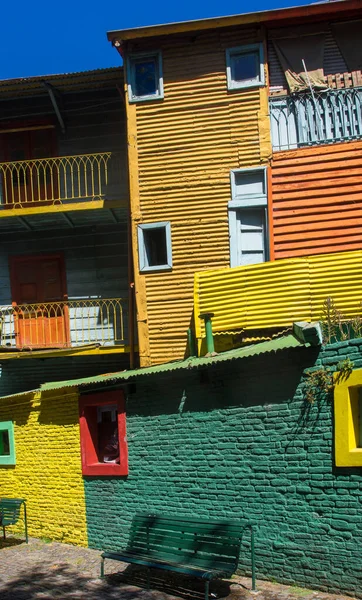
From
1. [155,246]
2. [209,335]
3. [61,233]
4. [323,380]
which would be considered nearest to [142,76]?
[155,246]

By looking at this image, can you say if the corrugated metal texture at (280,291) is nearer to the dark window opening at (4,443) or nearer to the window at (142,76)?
the window at (142,76)

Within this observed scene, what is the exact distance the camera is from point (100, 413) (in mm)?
11133

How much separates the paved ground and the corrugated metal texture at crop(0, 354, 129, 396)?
18.7ft

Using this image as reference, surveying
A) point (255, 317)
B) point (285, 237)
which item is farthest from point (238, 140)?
point (255, 317)

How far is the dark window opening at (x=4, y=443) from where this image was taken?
13.1 m

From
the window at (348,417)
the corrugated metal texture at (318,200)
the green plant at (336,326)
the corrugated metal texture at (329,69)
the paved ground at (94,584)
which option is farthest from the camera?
the corrugated metal texture at (329,69)

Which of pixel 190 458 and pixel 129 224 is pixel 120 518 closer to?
pixel 190 458

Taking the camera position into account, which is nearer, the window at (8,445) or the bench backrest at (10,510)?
the bench backrest at (10,510)

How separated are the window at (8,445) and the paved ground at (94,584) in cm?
262

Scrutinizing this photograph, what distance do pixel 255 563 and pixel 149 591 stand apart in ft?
4.38

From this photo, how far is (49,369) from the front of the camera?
15.6m

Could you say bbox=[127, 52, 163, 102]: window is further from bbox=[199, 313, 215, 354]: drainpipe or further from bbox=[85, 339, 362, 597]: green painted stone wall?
bbox=[85, 339, 362, 597]: green painted stone wall

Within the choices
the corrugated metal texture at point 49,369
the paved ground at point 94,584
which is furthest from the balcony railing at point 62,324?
the paved ground at point 94,584

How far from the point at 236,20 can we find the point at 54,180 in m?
5.67
